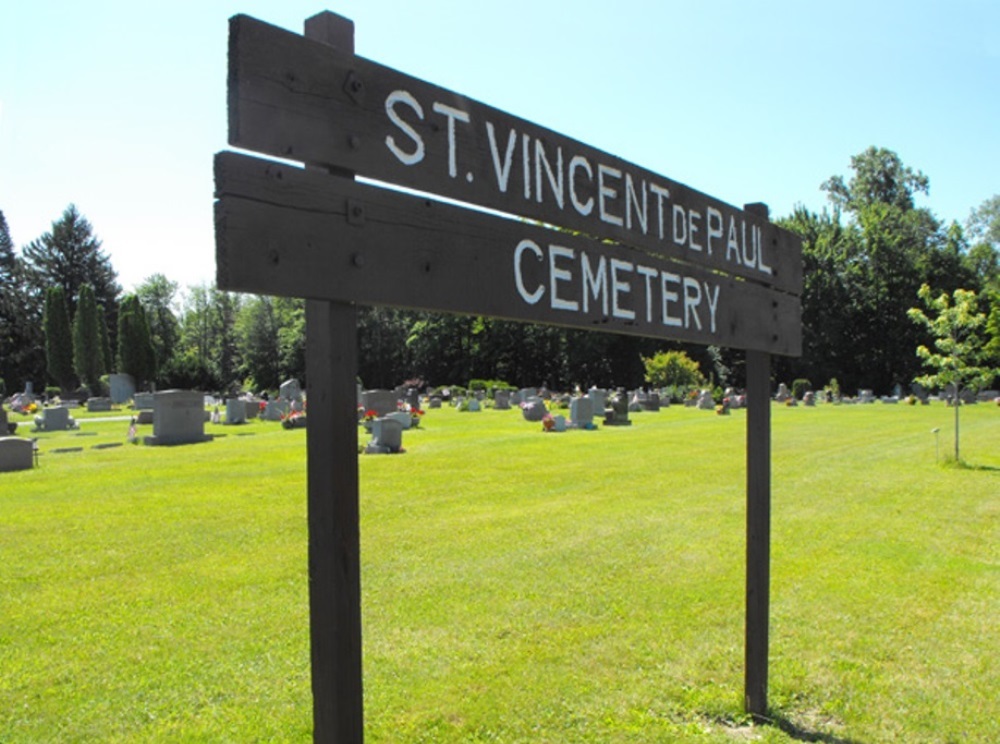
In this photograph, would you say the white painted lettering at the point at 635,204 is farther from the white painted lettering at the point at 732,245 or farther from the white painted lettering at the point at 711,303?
the white painted lettering at the point at 732,245

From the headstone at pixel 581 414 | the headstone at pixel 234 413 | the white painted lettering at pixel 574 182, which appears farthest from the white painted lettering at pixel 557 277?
the headstone at pixel 234 413

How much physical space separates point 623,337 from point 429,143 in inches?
2215

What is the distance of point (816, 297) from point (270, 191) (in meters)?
61.7

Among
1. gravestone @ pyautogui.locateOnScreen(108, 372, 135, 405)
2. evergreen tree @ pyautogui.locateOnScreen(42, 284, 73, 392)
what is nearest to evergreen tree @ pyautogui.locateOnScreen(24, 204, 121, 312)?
evergreen tree @ pyautogui.locateOnScreen(42, 284, 73, 392)

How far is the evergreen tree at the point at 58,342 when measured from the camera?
57.7 meters

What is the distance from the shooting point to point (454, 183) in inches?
113

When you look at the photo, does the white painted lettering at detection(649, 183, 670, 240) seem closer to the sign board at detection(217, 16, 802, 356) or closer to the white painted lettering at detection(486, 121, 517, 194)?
the sign board at detection(217, 16, 802, 356)

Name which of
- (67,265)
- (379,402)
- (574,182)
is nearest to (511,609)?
(574,182)

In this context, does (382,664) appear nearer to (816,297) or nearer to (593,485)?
(593,485)

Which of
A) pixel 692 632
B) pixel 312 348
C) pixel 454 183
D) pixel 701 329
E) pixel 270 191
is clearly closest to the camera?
pixel 270 191

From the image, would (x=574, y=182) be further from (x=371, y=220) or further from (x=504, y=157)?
(x=371, y=220)

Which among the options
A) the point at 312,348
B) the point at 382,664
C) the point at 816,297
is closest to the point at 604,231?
the point at 312,348

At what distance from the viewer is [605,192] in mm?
3619

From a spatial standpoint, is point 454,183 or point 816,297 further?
point 816,297
